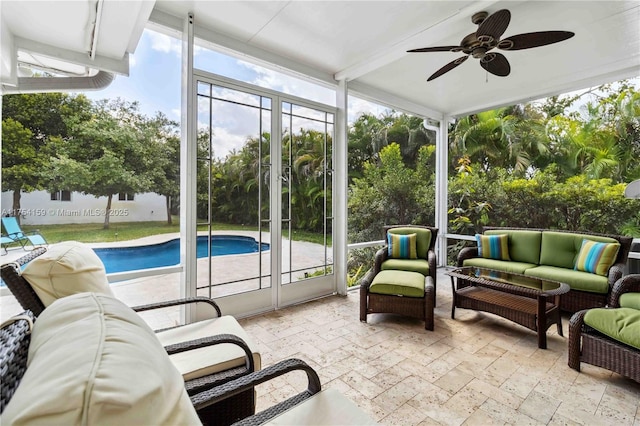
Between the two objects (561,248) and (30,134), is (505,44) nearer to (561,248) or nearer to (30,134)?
(561,248)

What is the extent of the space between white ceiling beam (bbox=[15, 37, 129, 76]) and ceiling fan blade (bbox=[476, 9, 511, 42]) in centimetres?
295

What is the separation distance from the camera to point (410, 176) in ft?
22.1

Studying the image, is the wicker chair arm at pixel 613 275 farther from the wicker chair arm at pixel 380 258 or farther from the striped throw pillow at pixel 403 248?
the wicker chair arm at pixel 380 258

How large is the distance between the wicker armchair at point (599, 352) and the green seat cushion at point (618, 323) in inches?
2.1

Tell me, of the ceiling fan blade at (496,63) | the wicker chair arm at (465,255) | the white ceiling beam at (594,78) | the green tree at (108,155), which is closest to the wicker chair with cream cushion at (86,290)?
the green tree at (108,155)

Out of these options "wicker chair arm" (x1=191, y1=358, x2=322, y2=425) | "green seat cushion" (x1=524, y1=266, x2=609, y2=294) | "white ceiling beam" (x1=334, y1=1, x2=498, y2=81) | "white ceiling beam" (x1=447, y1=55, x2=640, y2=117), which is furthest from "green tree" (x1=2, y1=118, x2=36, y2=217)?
"white ceiling beam" (x1=447, y1=55, x2=640, y2=117)

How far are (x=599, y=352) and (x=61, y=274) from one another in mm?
3402

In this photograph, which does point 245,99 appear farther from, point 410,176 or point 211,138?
point 410,176

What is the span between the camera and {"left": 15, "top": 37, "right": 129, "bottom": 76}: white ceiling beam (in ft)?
7.08

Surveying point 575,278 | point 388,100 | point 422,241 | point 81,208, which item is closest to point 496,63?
point 388,100

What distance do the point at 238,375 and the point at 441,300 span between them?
326cm

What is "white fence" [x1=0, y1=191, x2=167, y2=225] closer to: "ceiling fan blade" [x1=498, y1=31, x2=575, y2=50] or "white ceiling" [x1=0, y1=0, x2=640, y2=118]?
"white ceiling" [x1=0, y1=0, x2=640, y2=118]

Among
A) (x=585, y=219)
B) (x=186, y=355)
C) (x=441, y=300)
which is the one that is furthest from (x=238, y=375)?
(x=585, y=219)

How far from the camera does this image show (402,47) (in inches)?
133
